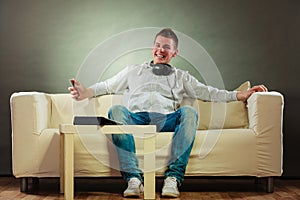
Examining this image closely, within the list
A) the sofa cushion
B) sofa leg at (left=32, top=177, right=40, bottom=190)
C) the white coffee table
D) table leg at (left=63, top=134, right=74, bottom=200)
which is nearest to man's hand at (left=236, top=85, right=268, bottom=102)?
the sofa cushion

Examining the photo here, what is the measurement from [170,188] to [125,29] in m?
1.62

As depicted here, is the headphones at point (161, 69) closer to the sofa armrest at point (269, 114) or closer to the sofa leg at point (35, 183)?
the sofa armrest at point (269, 114)

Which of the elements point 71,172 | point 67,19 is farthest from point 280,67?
point 71,172

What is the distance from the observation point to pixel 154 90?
3.82 meters

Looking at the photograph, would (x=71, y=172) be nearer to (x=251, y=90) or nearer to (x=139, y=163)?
(x=139, y=163)

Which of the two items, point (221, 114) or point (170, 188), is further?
point (221, 114)

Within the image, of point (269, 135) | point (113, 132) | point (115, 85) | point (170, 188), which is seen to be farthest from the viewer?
point (115, 85)

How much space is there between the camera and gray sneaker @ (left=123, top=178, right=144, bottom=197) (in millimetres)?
3299

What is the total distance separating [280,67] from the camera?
4445 mm

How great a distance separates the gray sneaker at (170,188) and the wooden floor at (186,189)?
0.06m

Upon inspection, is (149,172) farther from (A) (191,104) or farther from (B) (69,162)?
(A) (191,104)

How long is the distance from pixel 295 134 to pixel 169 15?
1289 mm

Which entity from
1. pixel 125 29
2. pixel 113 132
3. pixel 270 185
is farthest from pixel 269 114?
pixel 125 29

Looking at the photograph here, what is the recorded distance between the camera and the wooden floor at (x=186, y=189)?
3.39 metres
